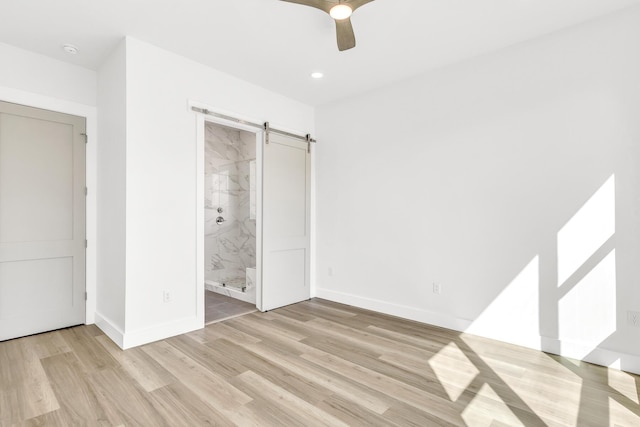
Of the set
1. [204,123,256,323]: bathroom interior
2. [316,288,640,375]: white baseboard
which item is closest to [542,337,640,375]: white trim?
[316,288,640,375]: white baseboard

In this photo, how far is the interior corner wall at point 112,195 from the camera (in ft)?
9.57

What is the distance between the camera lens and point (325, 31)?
2746 mm

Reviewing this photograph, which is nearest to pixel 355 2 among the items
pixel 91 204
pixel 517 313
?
pixel 517 313

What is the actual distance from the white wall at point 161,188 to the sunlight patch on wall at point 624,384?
3.45 m

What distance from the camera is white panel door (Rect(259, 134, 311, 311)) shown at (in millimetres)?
4020

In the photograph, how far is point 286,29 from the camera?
2.73 metres

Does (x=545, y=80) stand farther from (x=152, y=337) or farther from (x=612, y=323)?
(x=152, y=337)

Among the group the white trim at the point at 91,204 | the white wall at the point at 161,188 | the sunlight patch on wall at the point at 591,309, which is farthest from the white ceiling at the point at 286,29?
the sunlight patch on wall at the point at 591,309

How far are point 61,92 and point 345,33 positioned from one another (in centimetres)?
297

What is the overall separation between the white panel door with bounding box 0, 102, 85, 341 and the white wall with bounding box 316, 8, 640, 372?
10.2ft

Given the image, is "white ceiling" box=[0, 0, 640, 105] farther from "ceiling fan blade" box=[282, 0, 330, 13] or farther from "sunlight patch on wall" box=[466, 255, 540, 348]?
"sunlight patch on wall" box=[466, 255, 540, 348]

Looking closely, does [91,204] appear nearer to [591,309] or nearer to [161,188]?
[161,188]

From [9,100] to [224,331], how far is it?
116 inches

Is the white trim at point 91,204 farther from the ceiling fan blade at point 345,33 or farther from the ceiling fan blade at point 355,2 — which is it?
the ceiling fan blade at point 355,2
